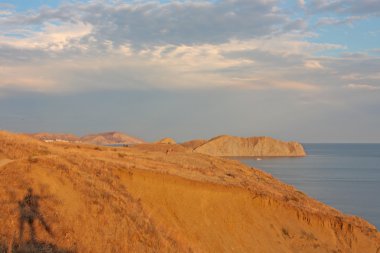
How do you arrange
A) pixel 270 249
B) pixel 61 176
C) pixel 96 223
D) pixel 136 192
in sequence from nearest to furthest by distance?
pixel 96 223, pixel 61 176, pixel 136 192, pixel 270 249

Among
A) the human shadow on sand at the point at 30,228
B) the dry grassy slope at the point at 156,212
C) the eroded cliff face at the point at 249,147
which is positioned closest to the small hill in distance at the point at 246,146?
the eroded cliff face at the point at 249,147

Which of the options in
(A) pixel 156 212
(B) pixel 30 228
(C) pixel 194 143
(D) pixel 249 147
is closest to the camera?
(B) pixel 30 228

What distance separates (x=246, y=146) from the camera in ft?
614

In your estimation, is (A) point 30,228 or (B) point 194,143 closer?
(A) point 30,228

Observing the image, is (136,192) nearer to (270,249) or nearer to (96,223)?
(96,223)

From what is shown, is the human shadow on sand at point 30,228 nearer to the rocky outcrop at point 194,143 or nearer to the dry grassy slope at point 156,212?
the dry grassy slope at point 156,212

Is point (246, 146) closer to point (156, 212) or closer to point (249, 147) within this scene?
point (249, 147)

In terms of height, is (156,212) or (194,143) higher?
(156,212)

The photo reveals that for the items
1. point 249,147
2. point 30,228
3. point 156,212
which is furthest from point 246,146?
point 30,228

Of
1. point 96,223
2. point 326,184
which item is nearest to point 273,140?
point 326,184

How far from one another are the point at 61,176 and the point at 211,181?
8.40 m

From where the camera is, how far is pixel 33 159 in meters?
18.5

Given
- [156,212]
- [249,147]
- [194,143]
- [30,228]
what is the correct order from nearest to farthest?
[30,228] < [156,212] < [249,147] < [194,143]

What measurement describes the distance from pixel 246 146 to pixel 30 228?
176m
